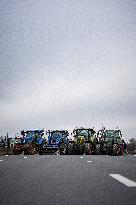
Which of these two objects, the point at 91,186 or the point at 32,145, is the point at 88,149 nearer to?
the point at 32,145

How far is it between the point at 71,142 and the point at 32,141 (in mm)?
3857

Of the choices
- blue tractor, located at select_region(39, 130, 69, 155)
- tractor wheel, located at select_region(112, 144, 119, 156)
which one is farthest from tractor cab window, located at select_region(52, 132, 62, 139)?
tractor wheel, located at select_region(112, 144, 119, 156)

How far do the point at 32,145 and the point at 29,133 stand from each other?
2185mm

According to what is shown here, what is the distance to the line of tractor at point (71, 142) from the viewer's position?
1195 inches

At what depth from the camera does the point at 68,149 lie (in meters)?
31.3

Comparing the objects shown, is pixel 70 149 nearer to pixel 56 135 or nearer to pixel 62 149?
pixel 62 149

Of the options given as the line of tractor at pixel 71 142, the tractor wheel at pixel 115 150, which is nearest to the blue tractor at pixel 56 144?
the line of tractor at pixel 71 142

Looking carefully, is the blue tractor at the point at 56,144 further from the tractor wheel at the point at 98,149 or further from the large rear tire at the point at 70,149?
the tractor wheel at the point at 98,149

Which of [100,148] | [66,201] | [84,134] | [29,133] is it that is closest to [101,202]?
[66,201]

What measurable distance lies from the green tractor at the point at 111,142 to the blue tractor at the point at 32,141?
554 cm

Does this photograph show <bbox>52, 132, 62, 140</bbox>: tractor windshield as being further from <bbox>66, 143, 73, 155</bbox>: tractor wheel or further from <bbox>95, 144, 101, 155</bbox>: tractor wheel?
<bbox>95, 144, 101, 155</bbox>: tractor wheel

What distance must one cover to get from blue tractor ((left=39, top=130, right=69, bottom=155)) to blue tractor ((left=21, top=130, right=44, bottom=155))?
0.65m

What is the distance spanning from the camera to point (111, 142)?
29922 millimetres

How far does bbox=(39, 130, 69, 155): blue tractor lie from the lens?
31695 millimetres
